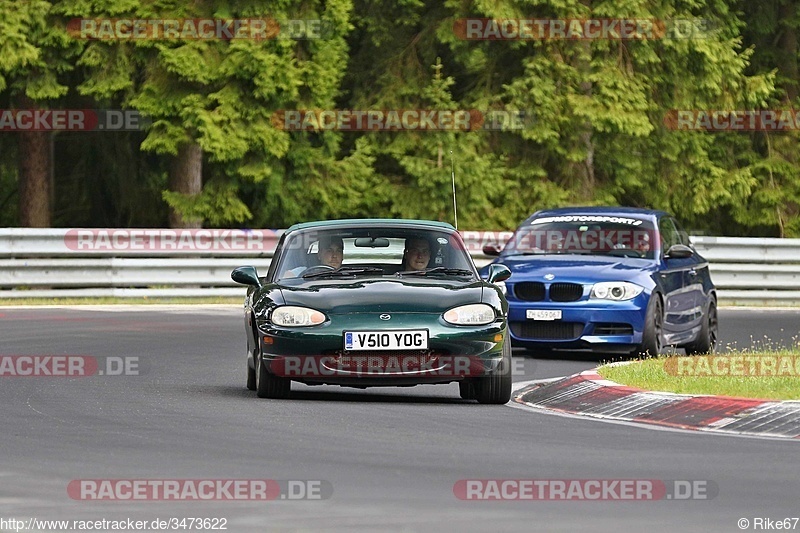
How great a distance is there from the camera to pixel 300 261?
14.6m

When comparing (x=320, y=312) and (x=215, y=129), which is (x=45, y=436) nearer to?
(x=320, y=312)

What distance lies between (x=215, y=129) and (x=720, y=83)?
12.0 meters

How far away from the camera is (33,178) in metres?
33.8

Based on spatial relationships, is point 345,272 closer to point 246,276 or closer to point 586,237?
point 246,276

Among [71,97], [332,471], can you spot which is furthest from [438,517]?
[71,97]

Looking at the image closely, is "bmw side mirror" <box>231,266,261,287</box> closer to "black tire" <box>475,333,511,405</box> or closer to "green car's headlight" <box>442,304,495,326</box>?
"green car's headlight" <box>442,304,495,326</box>

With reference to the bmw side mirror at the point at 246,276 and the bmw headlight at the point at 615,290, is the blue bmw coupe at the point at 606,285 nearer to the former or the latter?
the bmw headlight at the point at 615,290

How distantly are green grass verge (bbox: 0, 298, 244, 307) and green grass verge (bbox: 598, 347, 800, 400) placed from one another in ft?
38.9

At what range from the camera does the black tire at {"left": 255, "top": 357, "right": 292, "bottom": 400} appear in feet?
45.1

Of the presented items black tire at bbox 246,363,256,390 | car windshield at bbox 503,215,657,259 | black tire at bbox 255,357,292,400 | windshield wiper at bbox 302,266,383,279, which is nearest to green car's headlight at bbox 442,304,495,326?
windshield wiper at bbox 302,266,383,279

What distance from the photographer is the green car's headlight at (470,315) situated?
13320 millimetres

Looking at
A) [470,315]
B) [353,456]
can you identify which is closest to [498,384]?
[470,315]

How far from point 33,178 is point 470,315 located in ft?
71.1

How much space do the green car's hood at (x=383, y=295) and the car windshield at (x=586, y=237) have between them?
5.96m
